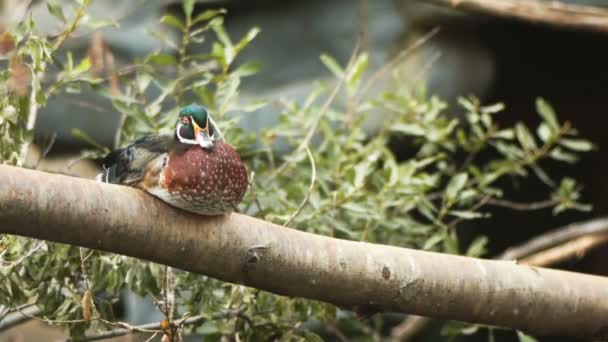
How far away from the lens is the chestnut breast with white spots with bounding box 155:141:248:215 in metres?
1.50

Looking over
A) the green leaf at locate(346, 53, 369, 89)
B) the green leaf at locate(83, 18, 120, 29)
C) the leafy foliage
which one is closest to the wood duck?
the leafy foliage

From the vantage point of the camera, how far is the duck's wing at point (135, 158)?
5.14ft

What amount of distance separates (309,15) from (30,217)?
6.64 feet

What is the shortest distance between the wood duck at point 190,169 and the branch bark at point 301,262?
33 mm

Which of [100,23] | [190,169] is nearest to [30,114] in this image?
[100,23]

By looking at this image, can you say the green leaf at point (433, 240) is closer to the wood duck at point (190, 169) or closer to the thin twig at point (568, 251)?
the thin twig at point (568, 251)

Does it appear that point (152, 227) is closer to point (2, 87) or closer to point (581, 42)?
point (2, 87)

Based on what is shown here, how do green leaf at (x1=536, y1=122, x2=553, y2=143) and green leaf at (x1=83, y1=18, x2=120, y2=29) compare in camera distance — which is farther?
green leaf at (x1=536, y1=122, x2=553, y2=143)

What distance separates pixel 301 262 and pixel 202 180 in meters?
0.23

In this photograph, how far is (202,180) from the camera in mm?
1505

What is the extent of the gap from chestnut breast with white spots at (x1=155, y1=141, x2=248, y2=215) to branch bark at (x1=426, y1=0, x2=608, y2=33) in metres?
1.43

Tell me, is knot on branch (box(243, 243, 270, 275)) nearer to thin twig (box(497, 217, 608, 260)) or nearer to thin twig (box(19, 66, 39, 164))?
thin twig (box(19, 66, 39, 164))

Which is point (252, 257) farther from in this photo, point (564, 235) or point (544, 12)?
point (544, 12)

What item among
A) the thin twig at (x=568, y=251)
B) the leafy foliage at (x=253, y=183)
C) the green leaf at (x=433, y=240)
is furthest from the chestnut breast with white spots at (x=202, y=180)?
the thin twig at (x=568, y=251)
